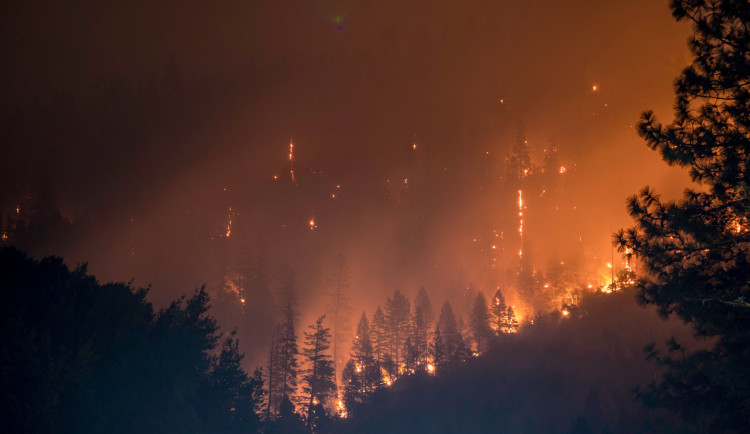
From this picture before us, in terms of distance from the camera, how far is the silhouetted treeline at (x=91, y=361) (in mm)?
9578

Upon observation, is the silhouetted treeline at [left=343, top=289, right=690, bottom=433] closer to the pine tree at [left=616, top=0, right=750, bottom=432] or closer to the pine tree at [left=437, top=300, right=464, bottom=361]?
the pine tree at [left=437, top=300, right=464, bottom=361]

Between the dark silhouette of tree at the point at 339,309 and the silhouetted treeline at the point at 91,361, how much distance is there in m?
56.7

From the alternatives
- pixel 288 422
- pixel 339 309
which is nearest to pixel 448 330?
pixel 288 422

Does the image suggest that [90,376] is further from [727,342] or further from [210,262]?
[210,262]

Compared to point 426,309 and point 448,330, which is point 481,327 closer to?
point 448,330

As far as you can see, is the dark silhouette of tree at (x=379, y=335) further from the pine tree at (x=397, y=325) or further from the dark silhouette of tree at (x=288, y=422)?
the dark silhouette of tree at (x=288, y=422)

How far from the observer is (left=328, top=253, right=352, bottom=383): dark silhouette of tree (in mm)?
77062

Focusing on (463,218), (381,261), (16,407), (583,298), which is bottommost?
(16,407)

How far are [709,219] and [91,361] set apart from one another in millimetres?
18340

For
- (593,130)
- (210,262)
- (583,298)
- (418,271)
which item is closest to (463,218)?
(418,271)

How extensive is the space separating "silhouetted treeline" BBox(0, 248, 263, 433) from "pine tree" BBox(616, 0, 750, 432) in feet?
51.3

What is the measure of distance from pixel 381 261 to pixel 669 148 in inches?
5798

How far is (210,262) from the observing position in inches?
4427

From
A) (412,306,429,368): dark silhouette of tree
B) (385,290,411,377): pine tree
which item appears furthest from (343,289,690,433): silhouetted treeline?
(385,290,411,377): pine tree
